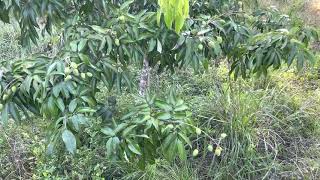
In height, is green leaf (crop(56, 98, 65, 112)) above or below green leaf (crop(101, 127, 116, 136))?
above

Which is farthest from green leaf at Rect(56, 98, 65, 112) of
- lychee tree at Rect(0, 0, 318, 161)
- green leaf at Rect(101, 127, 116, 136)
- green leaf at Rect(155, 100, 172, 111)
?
green leaf at Rect(155, 100, 172, 111)

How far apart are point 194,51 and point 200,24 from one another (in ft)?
0.59

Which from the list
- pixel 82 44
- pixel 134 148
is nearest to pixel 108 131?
pixel 134 148

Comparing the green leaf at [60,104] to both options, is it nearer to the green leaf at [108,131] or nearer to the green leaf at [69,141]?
the green leaf at [69,141]

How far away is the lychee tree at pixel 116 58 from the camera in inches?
49.8

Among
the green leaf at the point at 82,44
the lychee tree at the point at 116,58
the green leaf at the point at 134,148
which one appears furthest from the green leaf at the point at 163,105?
the green leaf at the point at 82,44

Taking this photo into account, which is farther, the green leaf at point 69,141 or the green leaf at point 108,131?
the green leaf at point 108,131

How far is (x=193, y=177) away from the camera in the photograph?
8.78 ft

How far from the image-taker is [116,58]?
1.55 metres

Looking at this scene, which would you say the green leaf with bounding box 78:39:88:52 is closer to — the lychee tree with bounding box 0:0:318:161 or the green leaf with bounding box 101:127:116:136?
the lychee tree with bounding box 0:0:318:161

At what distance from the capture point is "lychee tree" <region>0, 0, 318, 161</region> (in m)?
1.26

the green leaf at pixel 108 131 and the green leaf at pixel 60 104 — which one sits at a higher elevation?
the green leaf at pixel 60 104

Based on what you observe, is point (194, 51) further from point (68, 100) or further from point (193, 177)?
point (193, 177)

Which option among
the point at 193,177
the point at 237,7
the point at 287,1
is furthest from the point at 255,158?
the point at 287,1
